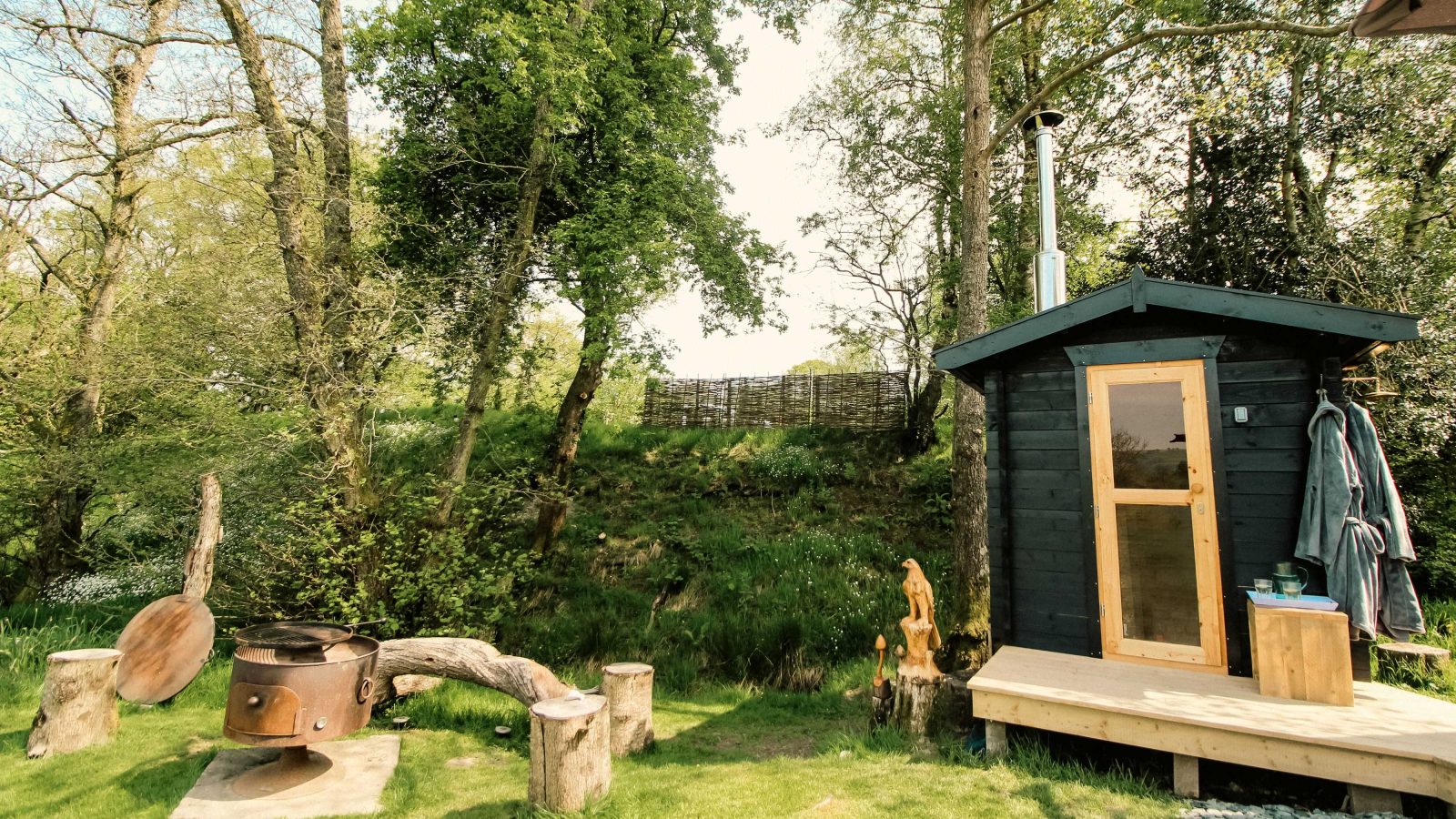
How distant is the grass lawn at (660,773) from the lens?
136 inches

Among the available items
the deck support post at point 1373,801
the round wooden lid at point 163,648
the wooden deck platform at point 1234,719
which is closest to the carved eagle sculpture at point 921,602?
the wooden deck platform at point 1234,719

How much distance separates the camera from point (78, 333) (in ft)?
28.4

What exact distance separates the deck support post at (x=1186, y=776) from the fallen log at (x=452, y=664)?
410cm

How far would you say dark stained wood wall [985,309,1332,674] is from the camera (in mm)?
4234

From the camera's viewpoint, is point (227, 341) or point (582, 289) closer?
point (227, 341)

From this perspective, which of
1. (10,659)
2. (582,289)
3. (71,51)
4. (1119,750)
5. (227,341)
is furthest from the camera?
(582,289)

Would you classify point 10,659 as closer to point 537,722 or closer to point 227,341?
point 227,341

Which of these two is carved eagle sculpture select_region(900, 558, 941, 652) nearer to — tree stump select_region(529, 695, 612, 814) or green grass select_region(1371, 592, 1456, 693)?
tree stump select_region(529, 695, 612, 814)

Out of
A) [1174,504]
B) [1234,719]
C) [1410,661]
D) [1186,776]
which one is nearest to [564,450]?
[1174,504]

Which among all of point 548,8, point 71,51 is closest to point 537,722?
point 548,8

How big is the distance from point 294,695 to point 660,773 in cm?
225

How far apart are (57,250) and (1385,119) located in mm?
20396

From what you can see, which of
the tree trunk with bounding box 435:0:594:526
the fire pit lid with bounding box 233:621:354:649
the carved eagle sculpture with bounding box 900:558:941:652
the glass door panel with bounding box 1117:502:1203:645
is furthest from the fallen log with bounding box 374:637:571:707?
the glass door panel with bounding box 1117:502:1203:645

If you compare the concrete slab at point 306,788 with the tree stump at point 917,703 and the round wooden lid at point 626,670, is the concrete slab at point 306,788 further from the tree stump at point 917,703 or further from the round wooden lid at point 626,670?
the tree stump at point 917,703
